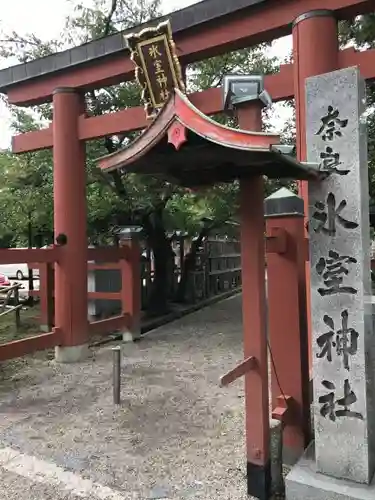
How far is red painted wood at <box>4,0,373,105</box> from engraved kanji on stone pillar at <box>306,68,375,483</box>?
2.88m

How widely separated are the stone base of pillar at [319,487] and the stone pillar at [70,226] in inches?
186

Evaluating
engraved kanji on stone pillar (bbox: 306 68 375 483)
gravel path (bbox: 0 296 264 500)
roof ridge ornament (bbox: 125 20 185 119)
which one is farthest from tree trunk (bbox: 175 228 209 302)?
engraved kanji on stone pillar (bbox: 306 68 375 483)

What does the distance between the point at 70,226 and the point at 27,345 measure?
1957mm

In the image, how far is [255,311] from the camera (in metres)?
2.97

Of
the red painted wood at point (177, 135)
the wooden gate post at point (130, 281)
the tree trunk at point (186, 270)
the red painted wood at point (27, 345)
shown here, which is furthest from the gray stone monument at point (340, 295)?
the tree trunk at point (186, 270)

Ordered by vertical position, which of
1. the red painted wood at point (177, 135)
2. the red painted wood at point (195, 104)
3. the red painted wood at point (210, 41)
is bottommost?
the red painted wood at point (177, 135)

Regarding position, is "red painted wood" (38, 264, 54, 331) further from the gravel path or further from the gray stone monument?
the gray stone monument

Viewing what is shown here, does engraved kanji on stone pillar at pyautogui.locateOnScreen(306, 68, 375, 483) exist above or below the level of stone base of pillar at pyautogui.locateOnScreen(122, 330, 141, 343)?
above

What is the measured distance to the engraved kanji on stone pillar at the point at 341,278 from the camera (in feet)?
8.86

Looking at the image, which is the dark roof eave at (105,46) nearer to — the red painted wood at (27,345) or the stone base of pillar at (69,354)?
the red painted wood at (27,345)

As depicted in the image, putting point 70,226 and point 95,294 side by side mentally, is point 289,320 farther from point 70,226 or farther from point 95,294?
point 95,294

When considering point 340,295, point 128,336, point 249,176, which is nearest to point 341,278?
point 340,295

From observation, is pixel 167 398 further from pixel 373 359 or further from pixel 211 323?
pixel 211 323

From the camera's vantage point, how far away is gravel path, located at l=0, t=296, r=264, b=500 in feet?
10.8
